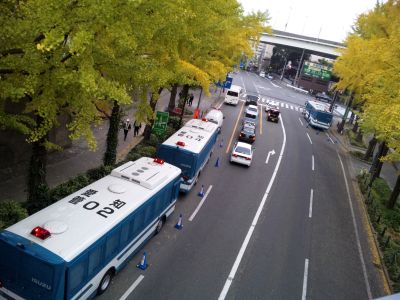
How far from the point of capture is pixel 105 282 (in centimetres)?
1145

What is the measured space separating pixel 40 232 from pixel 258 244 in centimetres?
988

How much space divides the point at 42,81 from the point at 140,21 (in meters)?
3.09

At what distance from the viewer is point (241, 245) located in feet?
52.2

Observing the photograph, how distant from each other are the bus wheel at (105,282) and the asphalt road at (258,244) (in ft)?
0.69

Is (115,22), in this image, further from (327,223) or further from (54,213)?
(327,223)

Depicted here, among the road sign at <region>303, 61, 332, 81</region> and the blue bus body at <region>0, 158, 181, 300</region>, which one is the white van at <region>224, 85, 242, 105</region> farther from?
the road sign at <region>303, 61, 332, 81</region>

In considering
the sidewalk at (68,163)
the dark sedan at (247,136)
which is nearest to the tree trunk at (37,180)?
the sidewalk at (68,163)

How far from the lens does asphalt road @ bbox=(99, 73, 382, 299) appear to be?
13.0m

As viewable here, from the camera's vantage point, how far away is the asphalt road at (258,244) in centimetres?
1299

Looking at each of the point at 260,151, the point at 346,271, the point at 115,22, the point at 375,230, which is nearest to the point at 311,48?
the point at 260,151

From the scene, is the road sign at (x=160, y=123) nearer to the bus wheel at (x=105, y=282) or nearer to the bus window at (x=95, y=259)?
the bus wheel at (x=105, y=282)

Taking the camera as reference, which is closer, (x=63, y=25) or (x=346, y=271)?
(x=63, y=25)

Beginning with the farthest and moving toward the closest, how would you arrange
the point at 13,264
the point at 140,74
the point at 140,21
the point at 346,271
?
1. the point at 346,271
2. the point at 140,74
3. the point at 140,21
4. the point at 13,264

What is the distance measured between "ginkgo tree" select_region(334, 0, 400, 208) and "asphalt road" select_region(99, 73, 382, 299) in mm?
4882
